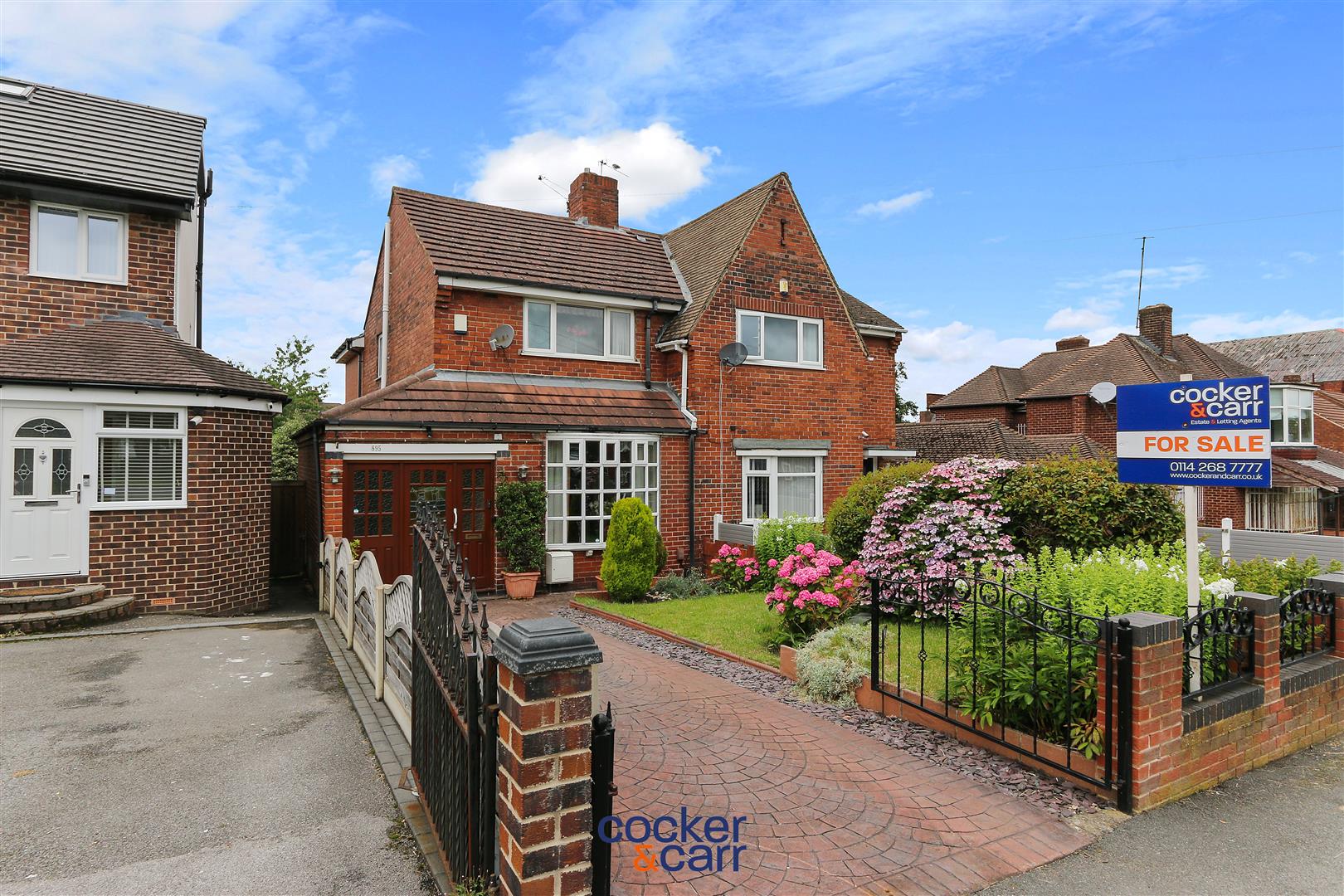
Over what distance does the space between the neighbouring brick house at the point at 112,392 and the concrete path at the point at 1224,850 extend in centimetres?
1168

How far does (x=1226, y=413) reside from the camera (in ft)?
17.1

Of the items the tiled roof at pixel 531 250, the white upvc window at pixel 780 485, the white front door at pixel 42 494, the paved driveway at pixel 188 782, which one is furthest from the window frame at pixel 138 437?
the white upvc window at pixel 780 485

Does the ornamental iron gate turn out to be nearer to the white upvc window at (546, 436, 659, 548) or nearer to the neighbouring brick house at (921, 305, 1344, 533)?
the white upvc window at (546, 436, 659, 548)

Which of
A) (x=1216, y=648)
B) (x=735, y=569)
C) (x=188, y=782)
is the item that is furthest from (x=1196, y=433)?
(x=735, y=569)

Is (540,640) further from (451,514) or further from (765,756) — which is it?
(451,514)

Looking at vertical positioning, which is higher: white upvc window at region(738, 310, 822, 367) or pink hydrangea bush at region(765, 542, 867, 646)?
white upvc window at region(738, 310, 822, 367)

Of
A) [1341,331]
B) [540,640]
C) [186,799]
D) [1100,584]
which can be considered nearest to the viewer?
[540,640]

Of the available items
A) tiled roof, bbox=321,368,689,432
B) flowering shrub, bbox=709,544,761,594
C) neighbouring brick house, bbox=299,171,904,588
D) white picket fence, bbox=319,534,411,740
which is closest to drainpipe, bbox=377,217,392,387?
neighbouring brick house, bbox=299,171,904,588

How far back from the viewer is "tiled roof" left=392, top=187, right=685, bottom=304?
14.0 metres

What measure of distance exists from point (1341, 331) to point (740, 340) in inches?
1988

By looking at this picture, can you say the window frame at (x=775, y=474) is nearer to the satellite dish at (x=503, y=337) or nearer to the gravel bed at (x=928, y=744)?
the satellite dish at (x=503, y=337)

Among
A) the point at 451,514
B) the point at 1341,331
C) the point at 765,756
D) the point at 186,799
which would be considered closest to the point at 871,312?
the point at 451,514

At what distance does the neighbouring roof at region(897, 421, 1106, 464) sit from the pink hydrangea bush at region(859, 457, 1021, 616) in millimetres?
14257

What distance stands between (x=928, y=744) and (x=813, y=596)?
256 cm
